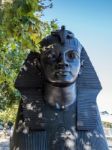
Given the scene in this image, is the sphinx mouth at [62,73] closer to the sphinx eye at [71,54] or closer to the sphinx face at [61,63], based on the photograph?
the sphinx face at [61,63]

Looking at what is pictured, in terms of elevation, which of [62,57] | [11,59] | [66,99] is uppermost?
[11,59]

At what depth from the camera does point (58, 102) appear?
588cm

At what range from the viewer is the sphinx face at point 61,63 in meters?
5.68

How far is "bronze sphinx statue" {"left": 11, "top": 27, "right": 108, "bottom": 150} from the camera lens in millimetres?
5645

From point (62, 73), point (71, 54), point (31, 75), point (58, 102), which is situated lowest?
point (58, 102)

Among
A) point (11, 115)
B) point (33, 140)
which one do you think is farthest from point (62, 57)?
point (11, 115)

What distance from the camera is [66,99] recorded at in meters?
5.88

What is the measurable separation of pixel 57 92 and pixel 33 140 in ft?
2.65

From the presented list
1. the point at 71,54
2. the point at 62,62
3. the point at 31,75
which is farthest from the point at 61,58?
the point at 31,75

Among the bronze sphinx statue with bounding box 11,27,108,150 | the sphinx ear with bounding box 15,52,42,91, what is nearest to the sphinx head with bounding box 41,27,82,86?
the bronze sphinx statue with bounding box 11,27,108,150

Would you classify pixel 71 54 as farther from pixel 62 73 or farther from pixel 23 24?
pixel 23 24

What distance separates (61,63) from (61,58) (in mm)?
→ 74

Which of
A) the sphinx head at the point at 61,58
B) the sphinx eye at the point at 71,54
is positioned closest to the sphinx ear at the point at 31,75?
the sphinx head at the point at 61,58

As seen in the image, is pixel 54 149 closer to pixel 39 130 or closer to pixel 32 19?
pixel 39 130
